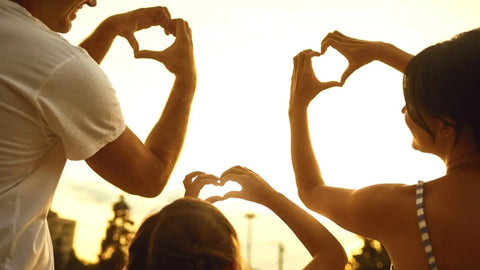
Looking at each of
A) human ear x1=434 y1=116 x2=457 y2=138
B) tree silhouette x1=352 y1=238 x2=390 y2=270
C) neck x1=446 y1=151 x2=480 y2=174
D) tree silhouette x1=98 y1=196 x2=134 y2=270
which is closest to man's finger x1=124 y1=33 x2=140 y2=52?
human ear x1=434 y1=116 x2=457 y2=138

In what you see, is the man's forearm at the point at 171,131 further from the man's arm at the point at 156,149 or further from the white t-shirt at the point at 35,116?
the white t-shirt at the point at 35,116

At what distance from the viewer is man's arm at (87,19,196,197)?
2.42 metres

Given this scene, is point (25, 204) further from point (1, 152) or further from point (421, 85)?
point (421, 85)

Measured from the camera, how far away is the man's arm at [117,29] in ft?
11.3

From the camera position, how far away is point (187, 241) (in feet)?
7.84

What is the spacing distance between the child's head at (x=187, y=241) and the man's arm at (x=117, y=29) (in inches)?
49.1

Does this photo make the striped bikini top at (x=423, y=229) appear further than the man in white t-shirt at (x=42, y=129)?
Yes

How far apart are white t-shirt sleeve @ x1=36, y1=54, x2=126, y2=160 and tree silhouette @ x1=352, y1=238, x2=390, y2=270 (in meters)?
55.7

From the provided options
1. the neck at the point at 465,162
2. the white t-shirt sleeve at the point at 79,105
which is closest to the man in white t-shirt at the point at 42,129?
the white t-shirt sleeve at the point at 79,105

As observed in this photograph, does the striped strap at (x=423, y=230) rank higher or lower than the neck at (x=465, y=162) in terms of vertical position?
lower

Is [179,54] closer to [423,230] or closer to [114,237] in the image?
[423,230]

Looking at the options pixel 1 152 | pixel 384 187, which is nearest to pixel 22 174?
pixel 1 152

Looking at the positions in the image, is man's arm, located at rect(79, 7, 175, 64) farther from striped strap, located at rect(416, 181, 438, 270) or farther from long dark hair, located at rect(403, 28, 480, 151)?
striped strap, located at rect(416, 181, 438, 270)

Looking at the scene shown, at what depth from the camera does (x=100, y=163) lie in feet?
7.93
